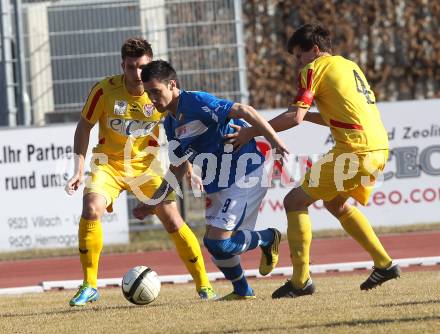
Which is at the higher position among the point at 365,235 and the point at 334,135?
the point at 334,135

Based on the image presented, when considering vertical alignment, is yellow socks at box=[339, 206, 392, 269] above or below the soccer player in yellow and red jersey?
below

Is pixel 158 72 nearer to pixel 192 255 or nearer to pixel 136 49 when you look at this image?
pixel 136 49

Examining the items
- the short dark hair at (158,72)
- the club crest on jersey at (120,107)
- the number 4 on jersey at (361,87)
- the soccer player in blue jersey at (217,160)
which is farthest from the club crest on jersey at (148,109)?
the number 4 on jersey at (361,87)

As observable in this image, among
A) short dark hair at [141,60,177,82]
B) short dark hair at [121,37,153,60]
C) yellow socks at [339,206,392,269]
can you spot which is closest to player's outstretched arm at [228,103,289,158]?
short dark hair at [141,60,177,82]

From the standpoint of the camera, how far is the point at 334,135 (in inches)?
339

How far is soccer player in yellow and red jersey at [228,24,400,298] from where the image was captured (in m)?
8.44

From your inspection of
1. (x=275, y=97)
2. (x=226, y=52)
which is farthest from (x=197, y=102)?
(x=275, y=97)

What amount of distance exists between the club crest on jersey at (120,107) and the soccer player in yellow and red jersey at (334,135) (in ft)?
5.56

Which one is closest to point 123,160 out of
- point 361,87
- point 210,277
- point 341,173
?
point 341,173

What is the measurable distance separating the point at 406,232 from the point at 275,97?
27.5 feet

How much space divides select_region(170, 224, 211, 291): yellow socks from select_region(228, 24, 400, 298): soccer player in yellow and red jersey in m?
1.01

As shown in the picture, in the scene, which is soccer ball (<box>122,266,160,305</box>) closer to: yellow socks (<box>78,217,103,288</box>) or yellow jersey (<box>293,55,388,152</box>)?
yellow socks (<box>78,217,103,288</box>)

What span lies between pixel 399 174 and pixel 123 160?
8317 millimetres

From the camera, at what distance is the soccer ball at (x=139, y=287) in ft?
29.0
